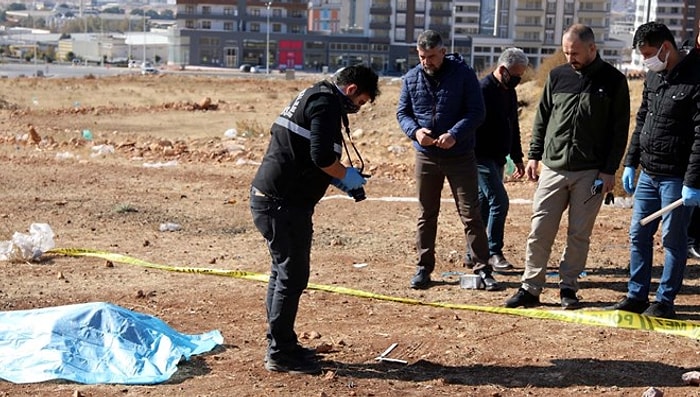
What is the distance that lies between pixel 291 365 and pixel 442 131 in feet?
8.51

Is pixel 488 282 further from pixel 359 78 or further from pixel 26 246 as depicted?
pixel 26 246

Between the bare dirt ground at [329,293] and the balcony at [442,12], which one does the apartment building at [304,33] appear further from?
the bare dirt ground at [329,293]

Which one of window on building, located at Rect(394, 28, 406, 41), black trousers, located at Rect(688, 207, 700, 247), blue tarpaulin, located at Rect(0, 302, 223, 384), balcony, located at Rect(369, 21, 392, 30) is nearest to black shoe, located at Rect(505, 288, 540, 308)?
blue tarpaulin, located at Rect(0, 302, 223, 384)

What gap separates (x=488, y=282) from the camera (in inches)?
327

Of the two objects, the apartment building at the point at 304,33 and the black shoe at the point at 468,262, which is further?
the apartment building at the point at 304,33

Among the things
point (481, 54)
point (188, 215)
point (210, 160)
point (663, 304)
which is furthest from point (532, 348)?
point (481, 54)

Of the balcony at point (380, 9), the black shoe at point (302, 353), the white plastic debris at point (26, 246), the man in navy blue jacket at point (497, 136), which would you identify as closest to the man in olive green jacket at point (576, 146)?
the man in navy blue jacket at point (497, 136)

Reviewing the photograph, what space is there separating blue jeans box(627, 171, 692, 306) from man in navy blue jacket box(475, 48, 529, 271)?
5.97 ft

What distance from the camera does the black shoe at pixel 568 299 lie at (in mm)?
7598

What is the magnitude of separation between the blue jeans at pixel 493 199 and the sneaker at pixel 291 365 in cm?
326

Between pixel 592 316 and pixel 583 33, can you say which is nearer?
pixel 583 33

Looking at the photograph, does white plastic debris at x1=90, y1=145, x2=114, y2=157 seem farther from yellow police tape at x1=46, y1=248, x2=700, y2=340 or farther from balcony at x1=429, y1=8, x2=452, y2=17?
balcony at x1=429, y1=8, x2=452, y2=17

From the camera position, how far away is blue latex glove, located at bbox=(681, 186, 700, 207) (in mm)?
6688

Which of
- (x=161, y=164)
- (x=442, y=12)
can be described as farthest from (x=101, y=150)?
(x=442, y=12)
